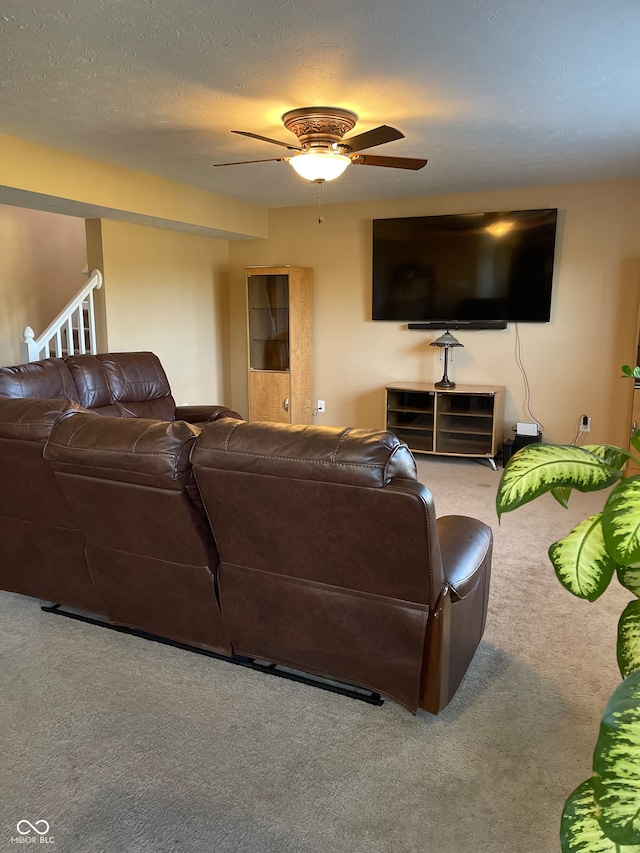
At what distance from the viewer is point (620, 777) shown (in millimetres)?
546

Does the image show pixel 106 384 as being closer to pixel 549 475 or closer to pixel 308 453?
pixel 308 453

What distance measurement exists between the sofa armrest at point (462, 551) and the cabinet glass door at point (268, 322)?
386 cm

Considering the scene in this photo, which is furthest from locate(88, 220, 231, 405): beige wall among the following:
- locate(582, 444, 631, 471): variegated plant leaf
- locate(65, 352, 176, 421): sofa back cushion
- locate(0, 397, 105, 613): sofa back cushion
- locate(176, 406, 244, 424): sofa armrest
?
locate(582, 444, 631, 471): variegated plant leaf

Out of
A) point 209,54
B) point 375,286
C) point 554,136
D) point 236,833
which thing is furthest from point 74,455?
point 375,286

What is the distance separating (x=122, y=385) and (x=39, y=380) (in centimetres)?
75

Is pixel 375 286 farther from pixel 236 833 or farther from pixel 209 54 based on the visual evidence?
pixel 236 833

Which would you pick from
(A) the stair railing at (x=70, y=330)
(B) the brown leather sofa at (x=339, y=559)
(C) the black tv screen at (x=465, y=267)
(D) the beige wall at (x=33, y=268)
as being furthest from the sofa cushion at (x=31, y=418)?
(D) the beige wall at (x=33, y=268)

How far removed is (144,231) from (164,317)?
77 centimetres

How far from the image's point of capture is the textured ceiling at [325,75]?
216 centimetres

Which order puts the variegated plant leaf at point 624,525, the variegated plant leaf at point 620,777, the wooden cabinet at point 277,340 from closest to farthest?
the variegated plant leaf at point 620,777 → the variegated plant leaf at point 624,525 → the wooden cabinet at point 277,340

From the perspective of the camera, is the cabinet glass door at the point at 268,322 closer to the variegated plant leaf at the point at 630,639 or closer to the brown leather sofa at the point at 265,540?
the brown leather sofa at the point at 265,540

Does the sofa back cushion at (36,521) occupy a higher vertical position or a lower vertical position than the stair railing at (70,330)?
lower

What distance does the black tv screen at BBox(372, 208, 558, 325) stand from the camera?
5188 mm

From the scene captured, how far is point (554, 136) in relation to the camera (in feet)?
12.0
